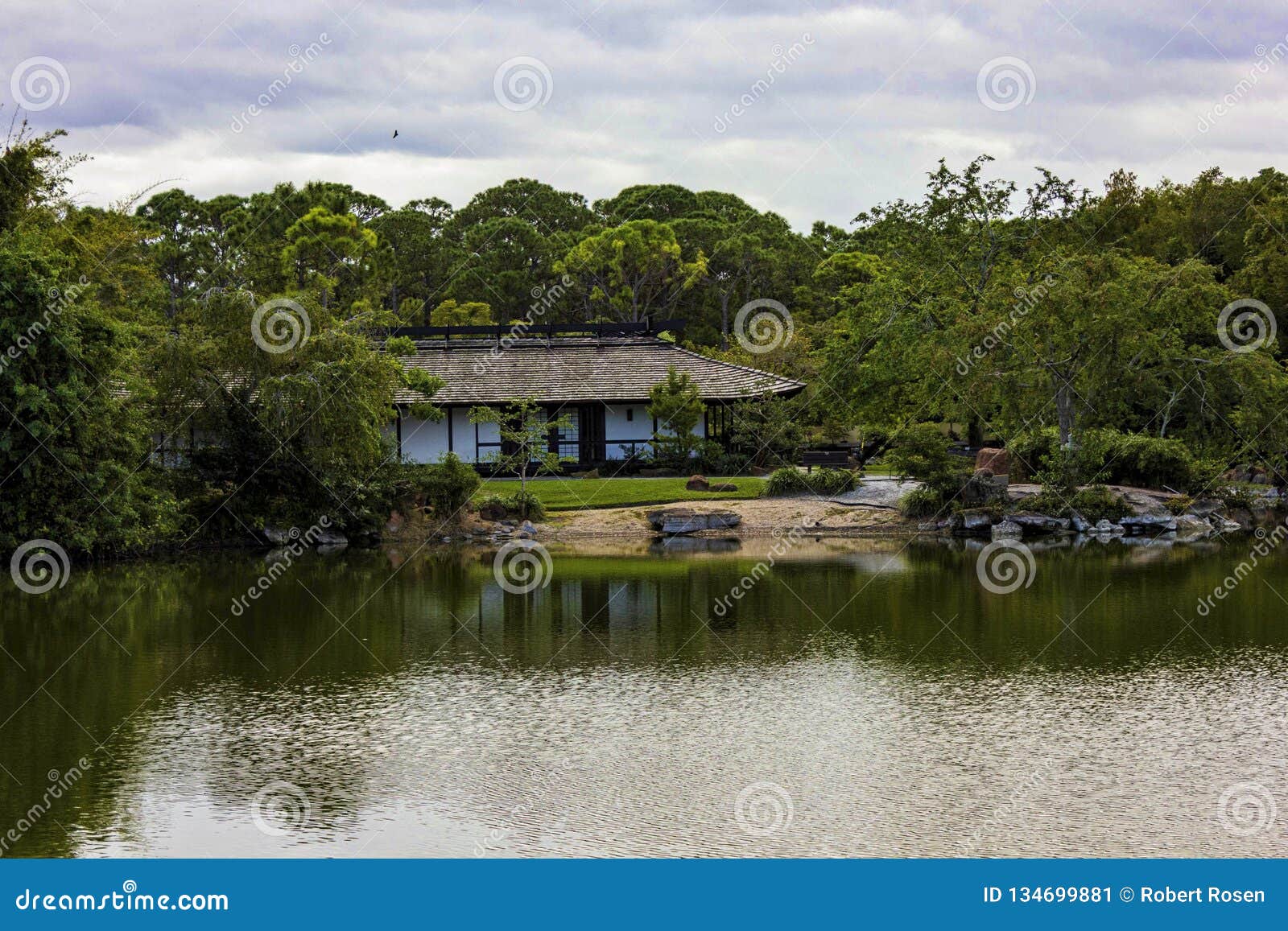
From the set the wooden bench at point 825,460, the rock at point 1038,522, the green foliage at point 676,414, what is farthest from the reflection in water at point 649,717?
the green foliage at point 676,414

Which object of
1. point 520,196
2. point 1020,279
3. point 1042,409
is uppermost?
point 520,196

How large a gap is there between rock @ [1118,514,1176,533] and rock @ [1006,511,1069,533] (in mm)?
1477

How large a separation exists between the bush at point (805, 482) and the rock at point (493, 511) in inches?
274

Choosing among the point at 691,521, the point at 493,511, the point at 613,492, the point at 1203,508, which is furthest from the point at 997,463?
the point at 493,511

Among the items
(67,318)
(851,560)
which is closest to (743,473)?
(851,560)

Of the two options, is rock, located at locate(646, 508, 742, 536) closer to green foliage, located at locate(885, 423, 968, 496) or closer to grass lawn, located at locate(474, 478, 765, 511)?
grass lawn, located at locate(474, 478, 765, 511)

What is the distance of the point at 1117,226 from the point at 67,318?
37559 millimetres

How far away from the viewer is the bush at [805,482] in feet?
116

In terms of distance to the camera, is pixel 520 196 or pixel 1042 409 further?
pixel 520 196

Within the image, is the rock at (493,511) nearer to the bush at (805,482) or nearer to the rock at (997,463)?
the bush at (805,482)

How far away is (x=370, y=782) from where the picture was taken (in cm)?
1191

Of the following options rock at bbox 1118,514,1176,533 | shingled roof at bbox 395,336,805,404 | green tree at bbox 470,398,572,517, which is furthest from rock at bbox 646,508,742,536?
rock at bbox 1118,514,1176,533

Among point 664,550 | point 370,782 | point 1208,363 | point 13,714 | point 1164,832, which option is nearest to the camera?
point 1164,832

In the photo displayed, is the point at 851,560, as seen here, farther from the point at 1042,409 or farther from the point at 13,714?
the point at 13,714
